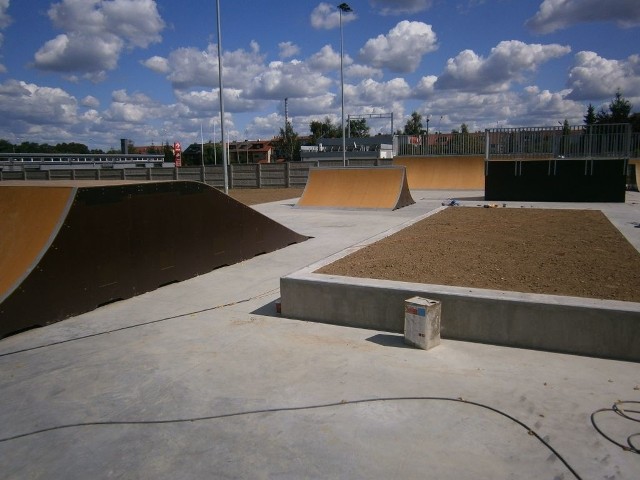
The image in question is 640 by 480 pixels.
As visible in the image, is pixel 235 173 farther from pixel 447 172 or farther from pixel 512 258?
pixel 512 258

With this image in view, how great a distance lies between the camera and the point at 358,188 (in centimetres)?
1945

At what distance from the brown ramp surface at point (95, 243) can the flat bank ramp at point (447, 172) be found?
2171 centimetres

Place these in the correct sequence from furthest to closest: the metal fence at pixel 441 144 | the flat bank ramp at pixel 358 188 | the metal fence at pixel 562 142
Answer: the metal fence at pixel 441 144, the metal fence at pixel 562 142, the flat bank ramp at pixel 358 188

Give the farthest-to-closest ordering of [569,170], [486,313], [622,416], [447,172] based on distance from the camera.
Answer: [447,172] → [569,170] → [486,313] → [622,416]

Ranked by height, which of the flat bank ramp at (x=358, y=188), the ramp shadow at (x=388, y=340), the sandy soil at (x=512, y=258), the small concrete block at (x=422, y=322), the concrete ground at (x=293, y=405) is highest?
the flat bank ramp at (x=358, y=188)

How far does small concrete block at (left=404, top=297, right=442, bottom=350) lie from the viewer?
512cm

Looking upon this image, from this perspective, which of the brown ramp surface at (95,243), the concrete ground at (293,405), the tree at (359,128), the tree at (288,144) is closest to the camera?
the concrete ground at (293,405)

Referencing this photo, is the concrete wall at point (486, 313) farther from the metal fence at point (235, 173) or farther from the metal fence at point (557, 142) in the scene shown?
the metal fence at point (235, 173)

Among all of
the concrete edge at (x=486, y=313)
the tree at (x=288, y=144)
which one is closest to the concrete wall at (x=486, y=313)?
the concrete edge at (x=486, y=313)

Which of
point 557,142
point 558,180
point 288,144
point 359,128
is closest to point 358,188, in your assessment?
point 558,180

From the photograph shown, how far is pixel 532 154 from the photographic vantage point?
85.4 ft

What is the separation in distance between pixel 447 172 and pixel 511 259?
22538mm

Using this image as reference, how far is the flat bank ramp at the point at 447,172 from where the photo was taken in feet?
93.6

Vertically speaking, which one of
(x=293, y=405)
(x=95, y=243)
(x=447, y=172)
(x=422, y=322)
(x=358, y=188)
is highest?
(x=447, y=172)
